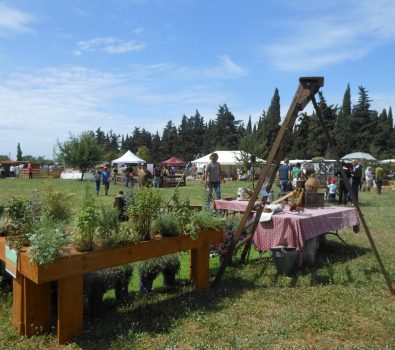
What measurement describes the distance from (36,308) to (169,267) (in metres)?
1.71

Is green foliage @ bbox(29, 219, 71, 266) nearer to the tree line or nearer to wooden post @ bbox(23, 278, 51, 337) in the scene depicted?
wooden post @ bbox(23, 278, 51, 337)

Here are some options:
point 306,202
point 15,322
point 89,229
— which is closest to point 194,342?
point 89,229

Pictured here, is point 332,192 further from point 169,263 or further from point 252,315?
point 252,315

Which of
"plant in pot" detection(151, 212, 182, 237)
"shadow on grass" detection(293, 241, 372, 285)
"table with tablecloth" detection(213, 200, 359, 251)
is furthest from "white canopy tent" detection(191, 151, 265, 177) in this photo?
"plant in pot" detection(151, 212, 182, 237)

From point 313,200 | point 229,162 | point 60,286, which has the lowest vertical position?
point 60,286

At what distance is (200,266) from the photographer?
4.82 metres

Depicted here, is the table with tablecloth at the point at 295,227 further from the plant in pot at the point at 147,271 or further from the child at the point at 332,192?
the child at the point at 332,192

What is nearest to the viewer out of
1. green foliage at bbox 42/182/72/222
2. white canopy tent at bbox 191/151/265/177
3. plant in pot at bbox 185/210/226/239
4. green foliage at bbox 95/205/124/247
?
green foliage at bbox 95/205/124/247

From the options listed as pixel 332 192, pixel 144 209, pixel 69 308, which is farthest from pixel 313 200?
pixel 332 192

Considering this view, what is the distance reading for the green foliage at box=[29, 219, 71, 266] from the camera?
3.15 meters

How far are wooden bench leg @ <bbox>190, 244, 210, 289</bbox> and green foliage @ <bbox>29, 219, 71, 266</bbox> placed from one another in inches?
70.9

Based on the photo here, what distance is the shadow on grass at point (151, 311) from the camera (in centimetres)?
357

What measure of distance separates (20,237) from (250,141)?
120 ft

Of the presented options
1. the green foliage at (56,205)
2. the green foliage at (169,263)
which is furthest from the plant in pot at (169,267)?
the green foliage at (56,205)
